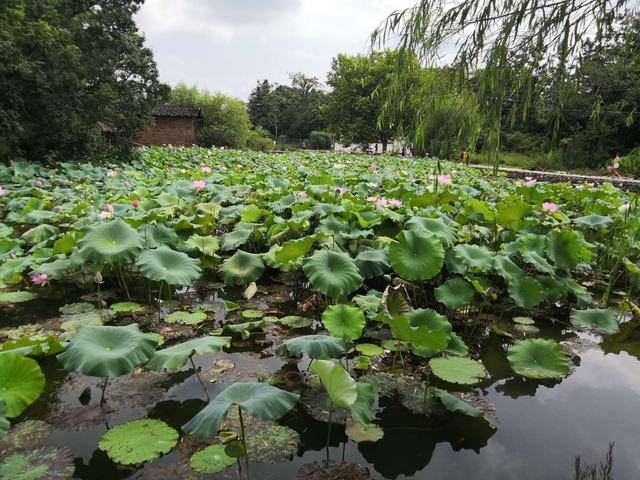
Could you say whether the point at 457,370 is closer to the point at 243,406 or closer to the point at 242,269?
the point at 243,406

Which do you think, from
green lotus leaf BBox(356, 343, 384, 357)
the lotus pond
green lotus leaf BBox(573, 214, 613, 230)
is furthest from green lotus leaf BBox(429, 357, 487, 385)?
green lotus leaf BBox(573, 214, 613, 230)

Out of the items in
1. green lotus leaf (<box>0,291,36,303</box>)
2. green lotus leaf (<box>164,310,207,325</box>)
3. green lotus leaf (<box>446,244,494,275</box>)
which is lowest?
green lotus leaf (<box>164,310,207,325</box>)

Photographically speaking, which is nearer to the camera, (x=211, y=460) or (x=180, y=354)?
(x=211, y=460)

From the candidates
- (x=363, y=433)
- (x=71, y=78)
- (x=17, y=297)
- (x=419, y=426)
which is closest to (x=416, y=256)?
(x=419, y=426)

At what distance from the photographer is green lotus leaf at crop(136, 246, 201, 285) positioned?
2027 mm

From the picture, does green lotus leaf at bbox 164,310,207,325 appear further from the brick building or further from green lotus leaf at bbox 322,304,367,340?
the brick building

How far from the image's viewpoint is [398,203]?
3.43 meters

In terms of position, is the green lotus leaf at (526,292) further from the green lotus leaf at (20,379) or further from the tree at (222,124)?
the tree at (222,124)

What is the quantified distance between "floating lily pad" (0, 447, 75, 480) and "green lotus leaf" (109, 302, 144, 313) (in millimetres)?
1066

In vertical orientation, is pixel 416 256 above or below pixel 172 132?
below

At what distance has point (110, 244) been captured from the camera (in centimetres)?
222

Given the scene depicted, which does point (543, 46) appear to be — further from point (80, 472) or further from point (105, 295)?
point (105, 295)

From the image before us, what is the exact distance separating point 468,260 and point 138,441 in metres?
1.66

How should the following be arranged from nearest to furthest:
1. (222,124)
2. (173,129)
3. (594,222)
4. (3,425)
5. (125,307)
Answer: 1. (3,425)
2. (125,307)
3. (594,222)
4. (173,129)
5. (222,124)
